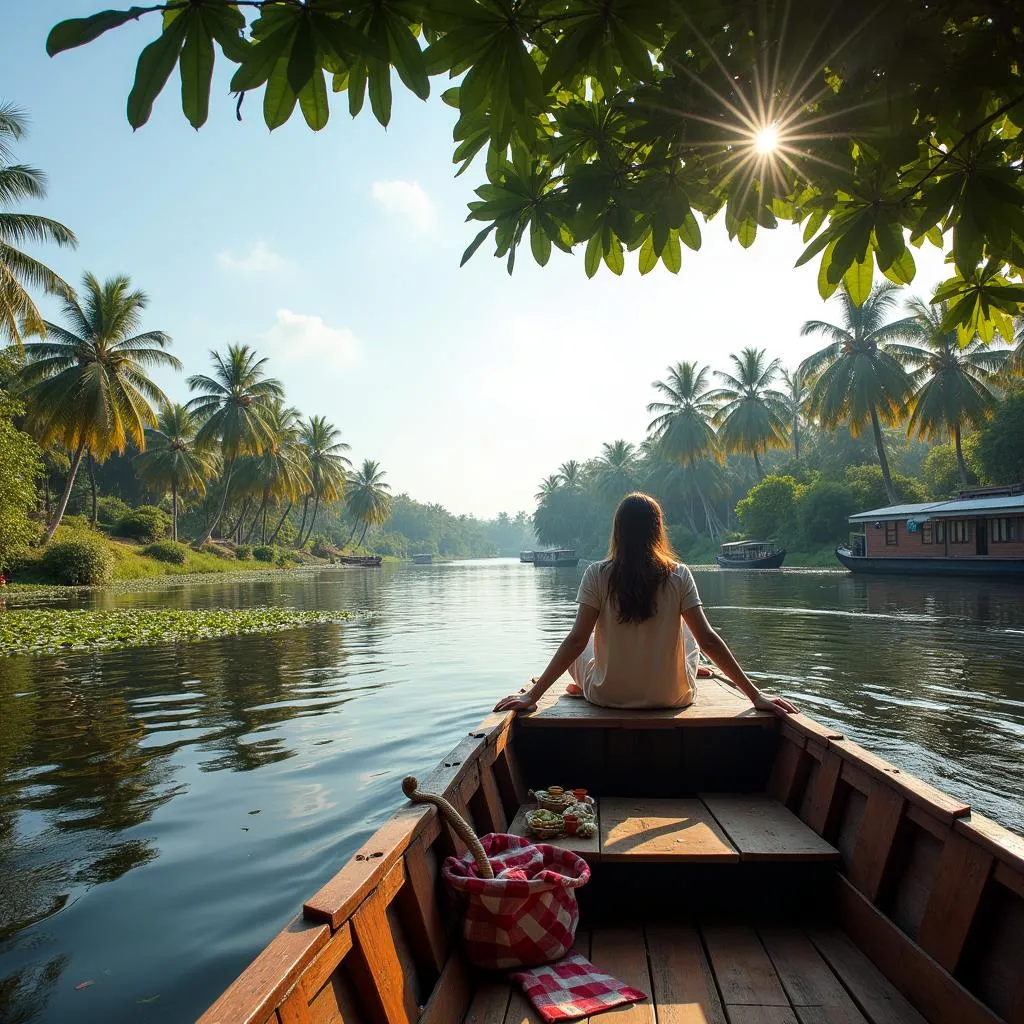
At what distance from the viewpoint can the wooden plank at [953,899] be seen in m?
1.92

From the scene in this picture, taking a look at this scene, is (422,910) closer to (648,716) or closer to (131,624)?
(648,716)

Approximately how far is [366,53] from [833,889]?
287cm

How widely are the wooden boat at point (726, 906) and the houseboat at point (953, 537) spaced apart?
22.5 meters

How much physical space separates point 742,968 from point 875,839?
1.98ft

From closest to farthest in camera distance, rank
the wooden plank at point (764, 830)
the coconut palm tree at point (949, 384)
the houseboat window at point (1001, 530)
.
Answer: the wooden plank at point (764, 830), the houseboat window at point (1001, 530), the coconut palm tree at point (949, 384)

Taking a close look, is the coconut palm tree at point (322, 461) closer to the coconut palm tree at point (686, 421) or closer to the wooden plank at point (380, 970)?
the coconut palm tree at point (686, 421)

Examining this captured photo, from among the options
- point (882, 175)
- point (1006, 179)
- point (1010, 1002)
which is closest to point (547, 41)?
point (882, 175)

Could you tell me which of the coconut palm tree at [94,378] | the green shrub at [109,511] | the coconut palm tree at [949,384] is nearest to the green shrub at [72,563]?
the coconut palm tree at [94,378]

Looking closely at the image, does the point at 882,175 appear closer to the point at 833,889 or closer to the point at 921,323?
the point at 833,889

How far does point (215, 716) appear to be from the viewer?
277 inches

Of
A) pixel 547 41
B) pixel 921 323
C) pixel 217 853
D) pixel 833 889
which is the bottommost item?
pixel 217 853

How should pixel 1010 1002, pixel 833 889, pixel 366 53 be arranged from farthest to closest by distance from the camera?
pixel 833 889, pixel 1010 1002, pixel 366 53

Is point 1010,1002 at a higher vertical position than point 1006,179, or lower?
lower

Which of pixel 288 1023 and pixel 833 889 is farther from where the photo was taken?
pixel 833 889
